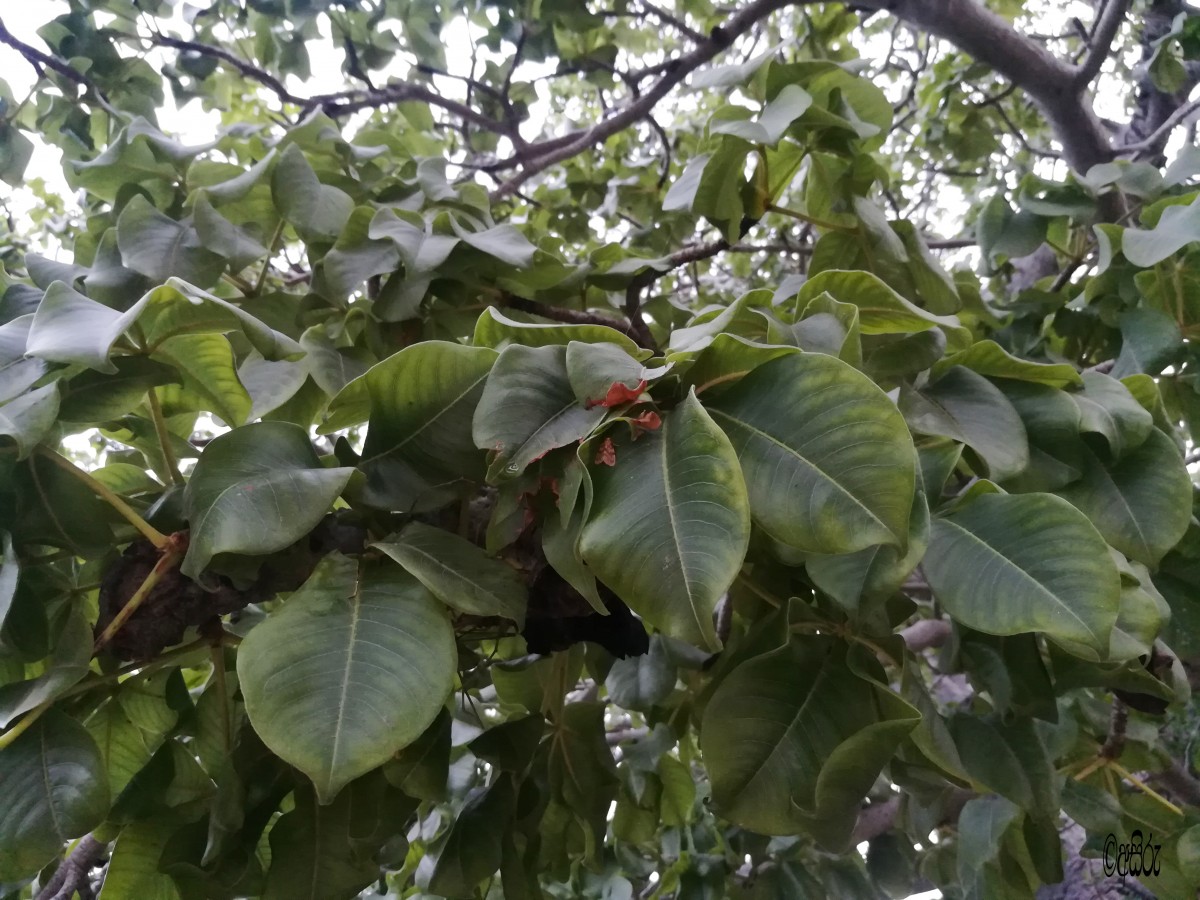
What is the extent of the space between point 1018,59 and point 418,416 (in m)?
1.05

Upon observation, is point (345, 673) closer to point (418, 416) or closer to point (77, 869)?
point (418, 416)

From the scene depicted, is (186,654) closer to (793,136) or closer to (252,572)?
(252,572)

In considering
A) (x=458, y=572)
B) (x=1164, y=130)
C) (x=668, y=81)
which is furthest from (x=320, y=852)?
(x=1164, y=130)

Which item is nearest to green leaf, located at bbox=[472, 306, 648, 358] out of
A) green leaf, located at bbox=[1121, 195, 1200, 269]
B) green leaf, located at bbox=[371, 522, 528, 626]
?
green leaf, located at bbox=[371, 522, 528, 626]

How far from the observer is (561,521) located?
35 cm

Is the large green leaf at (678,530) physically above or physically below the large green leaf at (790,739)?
above

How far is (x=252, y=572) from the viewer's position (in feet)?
1.35

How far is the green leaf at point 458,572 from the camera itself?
0.37 meters

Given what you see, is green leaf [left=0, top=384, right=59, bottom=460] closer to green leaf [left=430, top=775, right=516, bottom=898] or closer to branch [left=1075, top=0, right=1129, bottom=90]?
green leaf [left=430, top=775, right=516, bottom=898]

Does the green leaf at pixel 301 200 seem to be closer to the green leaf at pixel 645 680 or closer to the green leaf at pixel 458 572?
the green leaf at pixel 458 572

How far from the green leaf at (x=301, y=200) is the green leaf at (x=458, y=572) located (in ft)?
0.95

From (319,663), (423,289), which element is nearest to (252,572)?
(319,663)

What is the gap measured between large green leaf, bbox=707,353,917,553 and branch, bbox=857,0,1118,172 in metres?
0.92

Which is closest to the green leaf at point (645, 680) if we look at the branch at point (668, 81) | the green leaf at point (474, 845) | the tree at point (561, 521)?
the tree at point (561, 521)
